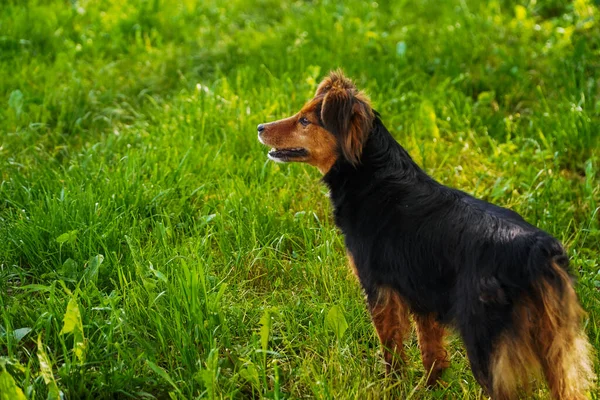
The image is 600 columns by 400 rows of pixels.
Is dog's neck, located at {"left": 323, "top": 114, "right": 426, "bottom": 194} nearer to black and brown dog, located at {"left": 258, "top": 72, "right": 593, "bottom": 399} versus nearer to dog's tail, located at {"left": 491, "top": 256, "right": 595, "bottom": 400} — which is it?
black and brown dog, located at {"left": 258, "top": 72, "right": 593, "bottom": 399}

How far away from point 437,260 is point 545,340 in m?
0.50

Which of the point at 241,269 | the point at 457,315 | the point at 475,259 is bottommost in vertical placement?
the point at 241,269

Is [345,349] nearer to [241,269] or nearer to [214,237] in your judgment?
[241,269]

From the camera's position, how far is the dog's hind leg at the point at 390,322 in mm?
3021

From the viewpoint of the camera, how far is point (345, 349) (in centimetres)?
311

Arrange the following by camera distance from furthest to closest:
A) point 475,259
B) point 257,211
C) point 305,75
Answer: point 305,75, point 257,211, point 475,259

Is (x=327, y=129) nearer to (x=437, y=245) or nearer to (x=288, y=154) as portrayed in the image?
(x=288, y=154)

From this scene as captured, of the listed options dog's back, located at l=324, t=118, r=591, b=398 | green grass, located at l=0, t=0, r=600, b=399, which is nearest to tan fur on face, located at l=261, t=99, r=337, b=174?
dog's back, located at l=324, t=118, r=591, b=398

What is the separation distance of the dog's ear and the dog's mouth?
0.61ft

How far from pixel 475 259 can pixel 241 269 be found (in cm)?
155

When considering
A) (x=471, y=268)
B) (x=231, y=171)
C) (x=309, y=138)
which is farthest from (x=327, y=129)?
(x=231, y=171)

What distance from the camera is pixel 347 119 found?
3234 mm

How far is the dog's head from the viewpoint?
127 inches

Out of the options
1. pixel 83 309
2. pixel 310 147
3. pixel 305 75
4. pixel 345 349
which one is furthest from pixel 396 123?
pixel 83 309
